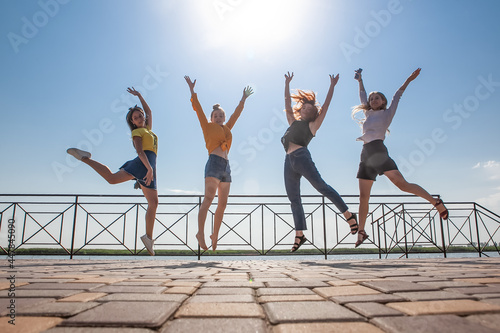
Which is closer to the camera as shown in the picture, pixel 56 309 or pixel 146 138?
pixel 56 309

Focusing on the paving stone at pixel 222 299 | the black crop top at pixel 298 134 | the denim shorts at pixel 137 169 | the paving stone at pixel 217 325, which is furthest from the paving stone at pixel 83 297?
the black crop top at pixel 298 134

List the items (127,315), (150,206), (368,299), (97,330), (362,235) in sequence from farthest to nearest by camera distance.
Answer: (150,206) → (362,235) → (368,299) → (127,315) → (97,330)

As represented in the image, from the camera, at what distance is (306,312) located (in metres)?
0.95

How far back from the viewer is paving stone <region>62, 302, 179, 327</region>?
2.73ft

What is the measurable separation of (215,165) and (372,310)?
3198 mm

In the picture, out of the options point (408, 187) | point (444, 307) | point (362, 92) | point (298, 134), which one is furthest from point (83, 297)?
point (362, 92)

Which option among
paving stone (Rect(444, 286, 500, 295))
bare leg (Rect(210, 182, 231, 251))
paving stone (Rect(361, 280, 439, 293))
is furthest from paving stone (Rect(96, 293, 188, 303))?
bare leg (Rect(210, 182, 231, 251))

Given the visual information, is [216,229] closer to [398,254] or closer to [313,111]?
[313,111]

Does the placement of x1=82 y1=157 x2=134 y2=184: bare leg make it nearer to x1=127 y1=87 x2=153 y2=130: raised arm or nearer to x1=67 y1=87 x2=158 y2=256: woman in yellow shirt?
x1=67 y1=87 x2=158 y2=256: woman in yellow shirt

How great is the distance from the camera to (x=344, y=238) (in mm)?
6848

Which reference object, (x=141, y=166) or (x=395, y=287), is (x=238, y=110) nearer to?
(x=141, y=166)

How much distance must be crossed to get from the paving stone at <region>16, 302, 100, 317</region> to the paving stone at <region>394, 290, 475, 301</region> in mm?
1168

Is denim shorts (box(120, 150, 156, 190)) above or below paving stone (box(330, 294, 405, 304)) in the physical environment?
above

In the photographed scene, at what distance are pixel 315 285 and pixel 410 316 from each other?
70cm
